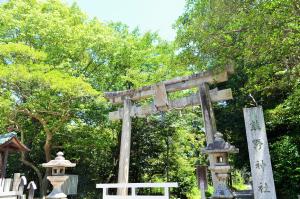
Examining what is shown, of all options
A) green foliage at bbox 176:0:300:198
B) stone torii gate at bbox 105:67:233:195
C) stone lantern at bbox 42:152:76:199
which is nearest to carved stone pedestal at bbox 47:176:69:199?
stone lantern at bbox 42:152:76:199

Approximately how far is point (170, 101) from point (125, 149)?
2480 millimetres

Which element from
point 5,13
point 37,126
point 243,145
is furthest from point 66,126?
point 243,145

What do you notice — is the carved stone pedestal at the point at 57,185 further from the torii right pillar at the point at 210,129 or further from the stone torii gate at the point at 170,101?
the torii right pillar at the point at 210,129

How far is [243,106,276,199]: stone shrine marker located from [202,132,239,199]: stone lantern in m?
0.55

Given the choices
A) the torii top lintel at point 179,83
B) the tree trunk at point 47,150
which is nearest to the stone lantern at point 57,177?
the torii top lintel at point 179,83

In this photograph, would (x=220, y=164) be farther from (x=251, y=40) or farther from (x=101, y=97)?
(x=101, y=97)

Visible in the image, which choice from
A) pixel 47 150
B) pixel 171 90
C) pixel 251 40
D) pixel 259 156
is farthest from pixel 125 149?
pixel 47 150

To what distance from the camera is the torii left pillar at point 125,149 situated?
9.78m

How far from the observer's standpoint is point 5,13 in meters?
14.6

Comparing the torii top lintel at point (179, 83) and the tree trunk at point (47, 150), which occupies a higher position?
the torii top lintel at point (179, 83)

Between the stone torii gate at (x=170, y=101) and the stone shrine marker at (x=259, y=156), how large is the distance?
239 centimetres

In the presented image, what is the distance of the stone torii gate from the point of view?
8952 mm

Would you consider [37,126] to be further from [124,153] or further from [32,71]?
[124,153]

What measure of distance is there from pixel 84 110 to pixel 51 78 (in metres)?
2.73
